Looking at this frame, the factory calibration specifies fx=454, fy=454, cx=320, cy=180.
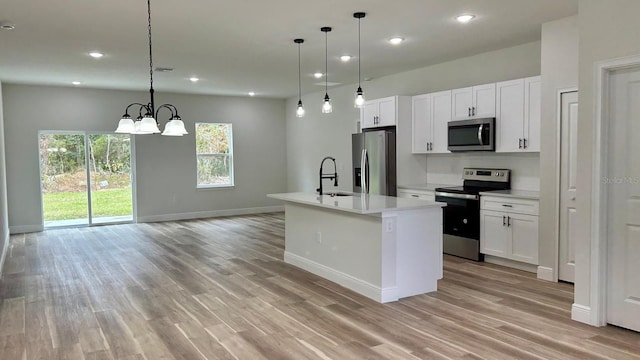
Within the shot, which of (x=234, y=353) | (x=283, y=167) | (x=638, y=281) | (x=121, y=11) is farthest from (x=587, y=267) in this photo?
(x=283, y=167)

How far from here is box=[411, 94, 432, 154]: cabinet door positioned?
20.9ft

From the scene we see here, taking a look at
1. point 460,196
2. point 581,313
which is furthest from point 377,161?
point 581,313

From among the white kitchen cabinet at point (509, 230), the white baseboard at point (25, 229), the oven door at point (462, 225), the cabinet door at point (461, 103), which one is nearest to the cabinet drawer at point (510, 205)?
the white kitchen cabinet at point (509, 230)

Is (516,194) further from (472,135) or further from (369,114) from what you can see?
(369,114)

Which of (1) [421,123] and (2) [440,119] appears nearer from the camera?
(2) [440,119]

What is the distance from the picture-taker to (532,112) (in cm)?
507

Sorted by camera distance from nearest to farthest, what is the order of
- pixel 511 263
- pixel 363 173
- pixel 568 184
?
1. pixel 568 184
2. pixel 511 263
3. pixel 363 173

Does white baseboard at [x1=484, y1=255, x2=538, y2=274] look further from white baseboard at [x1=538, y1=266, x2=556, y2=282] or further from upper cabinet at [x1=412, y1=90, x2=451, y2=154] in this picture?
upper cabinet at [x1=412, y1=90, x2=451, y2=154]

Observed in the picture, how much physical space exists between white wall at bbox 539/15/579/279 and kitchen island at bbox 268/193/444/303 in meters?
1.24

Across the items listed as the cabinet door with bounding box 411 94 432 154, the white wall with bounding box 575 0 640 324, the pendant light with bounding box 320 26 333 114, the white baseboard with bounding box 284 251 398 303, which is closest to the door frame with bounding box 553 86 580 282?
the white wall with bounding box 575 0 640 324

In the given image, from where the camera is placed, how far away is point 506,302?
405cm

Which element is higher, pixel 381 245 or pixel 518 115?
pixel 518 115

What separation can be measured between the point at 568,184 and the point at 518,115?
1.07 metres

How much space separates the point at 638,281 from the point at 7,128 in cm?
930
